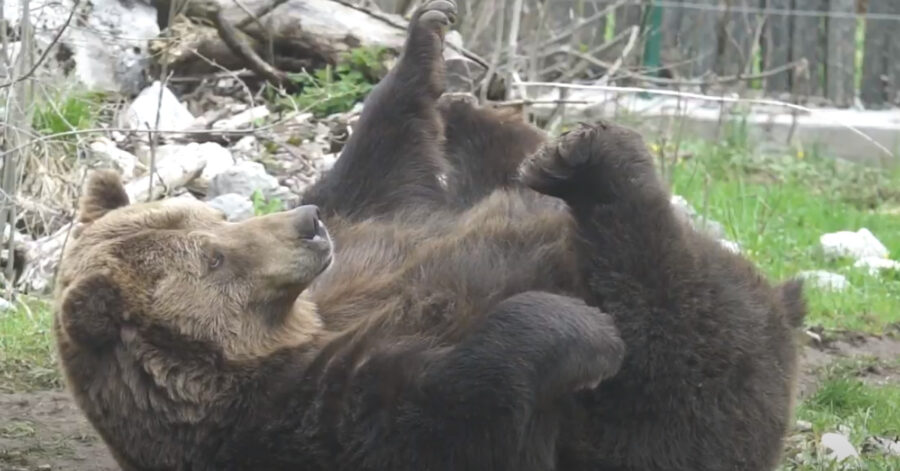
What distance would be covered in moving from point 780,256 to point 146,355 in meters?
5.46

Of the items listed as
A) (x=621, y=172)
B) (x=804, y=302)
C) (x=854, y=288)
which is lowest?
Result: (x=854, y=288)

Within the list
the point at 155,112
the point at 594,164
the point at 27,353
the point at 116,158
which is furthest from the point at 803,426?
the point at 155,112

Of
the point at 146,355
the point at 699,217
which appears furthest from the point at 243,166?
the point at 146,355

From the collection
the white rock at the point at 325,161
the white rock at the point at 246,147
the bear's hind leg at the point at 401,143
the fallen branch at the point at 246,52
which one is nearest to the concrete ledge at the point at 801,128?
the fallen branch at the point at 246,52

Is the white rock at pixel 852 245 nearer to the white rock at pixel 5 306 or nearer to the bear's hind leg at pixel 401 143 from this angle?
the bear's hind leg at pixel 401 143

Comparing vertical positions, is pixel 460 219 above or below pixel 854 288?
above

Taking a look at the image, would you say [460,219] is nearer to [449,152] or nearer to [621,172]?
[449,152]

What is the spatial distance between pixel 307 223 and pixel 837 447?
219 centimetres

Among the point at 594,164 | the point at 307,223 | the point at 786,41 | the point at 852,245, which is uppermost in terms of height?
the point at 786,41

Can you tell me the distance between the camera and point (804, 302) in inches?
179

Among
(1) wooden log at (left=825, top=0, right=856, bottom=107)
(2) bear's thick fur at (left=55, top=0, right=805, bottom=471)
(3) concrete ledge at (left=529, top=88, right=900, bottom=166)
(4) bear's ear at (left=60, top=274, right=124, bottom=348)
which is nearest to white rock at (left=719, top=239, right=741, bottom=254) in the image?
(2) bear's thick fur at (left=55, top=0, right=805, bottom=471)

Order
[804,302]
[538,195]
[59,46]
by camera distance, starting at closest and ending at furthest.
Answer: [804,302] → [538,195] → [59,46]

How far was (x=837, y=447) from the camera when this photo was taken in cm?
523

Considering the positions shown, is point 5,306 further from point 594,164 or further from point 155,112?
point 594,164
